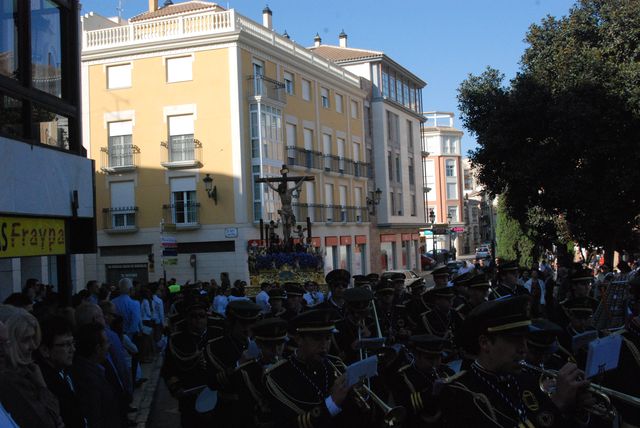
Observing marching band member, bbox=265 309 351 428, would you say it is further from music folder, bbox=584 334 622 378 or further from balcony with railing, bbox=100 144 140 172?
balcony with railing, bbox=100 144 140 172

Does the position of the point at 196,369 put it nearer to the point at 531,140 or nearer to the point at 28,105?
the point at 28,105

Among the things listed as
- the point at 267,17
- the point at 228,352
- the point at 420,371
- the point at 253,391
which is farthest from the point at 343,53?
the point at 253,391

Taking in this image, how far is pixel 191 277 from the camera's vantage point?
113 ft

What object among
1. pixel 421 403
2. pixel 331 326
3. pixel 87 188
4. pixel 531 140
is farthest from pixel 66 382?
pixel 531 140

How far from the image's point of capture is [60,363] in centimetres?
480

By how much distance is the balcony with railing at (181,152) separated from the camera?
113 ft

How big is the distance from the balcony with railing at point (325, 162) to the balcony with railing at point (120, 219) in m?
8.12

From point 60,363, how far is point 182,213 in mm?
30501

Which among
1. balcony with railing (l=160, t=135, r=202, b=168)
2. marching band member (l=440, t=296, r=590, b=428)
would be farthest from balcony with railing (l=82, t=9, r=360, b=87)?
marching band member (l=440, t=296, r=590, b=428)

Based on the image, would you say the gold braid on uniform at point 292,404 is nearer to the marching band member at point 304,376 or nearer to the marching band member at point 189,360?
the marching band member at point 304,376


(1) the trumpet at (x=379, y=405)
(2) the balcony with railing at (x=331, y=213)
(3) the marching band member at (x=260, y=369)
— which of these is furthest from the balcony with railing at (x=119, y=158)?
(1) the trumpet at (x=379, y=405)

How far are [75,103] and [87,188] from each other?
1389 mm

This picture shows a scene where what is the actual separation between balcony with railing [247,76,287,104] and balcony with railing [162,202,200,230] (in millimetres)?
5777

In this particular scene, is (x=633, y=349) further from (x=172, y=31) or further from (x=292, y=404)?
(x=172, y=31)
